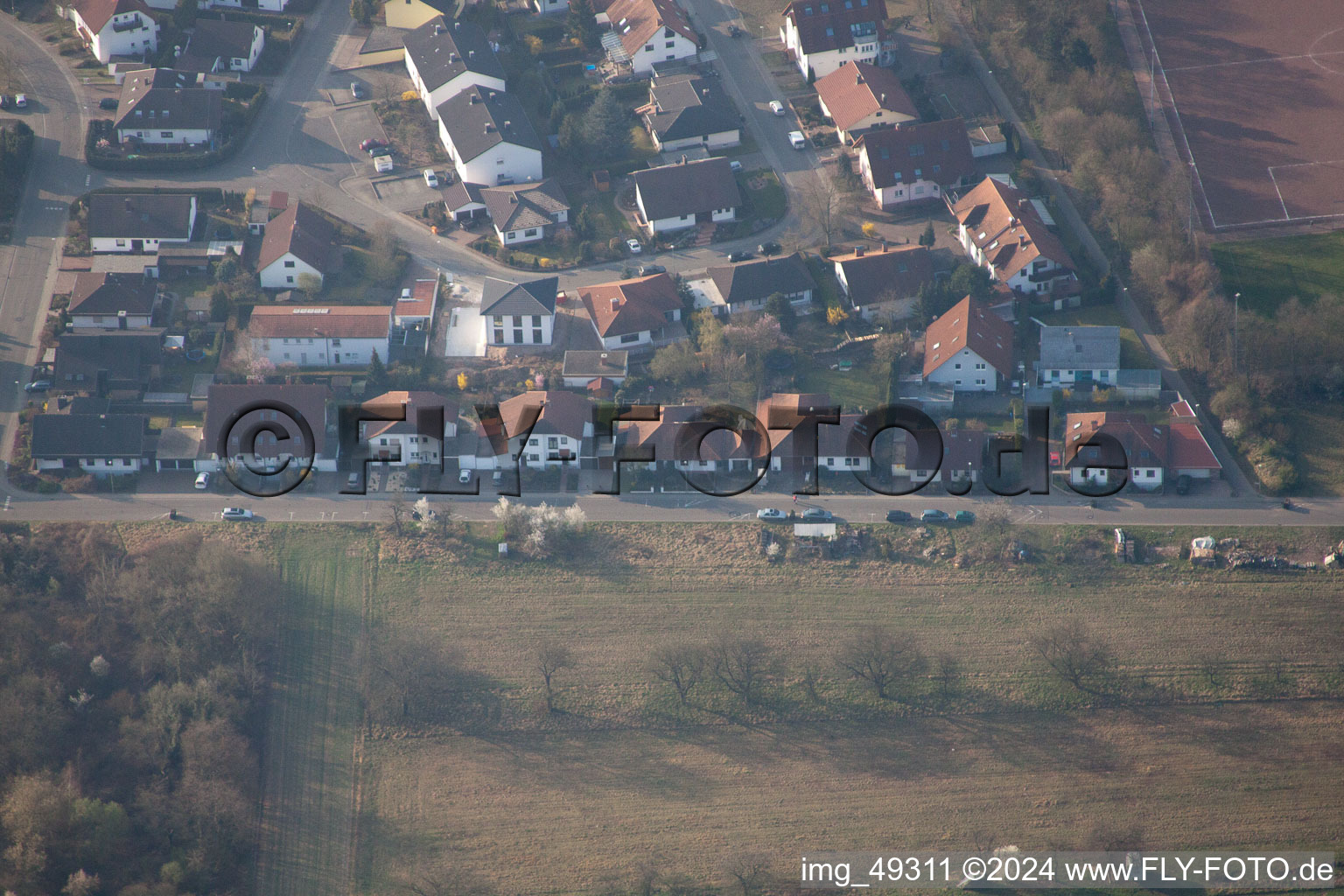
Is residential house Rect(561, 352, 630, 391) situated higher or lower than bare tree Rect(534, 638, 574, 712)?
higher

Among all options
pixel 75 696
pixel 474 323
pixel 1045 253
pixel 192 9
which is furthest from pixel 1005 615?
pixel 192 9

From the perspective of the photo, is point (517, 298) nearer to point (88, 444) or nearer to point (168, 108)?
point (88, 444)

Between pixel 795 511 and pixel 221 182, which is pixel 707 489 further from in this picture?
pixel 221 182

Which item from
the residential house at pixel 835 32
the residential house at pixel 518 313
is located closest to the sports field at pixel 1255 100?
the residential house at pixel 835 32

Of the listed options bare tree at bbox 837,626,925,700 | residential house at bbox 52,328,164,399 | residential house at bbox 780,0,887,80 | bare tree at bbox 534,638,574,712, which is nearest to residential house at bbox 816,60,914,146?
residential house at bbox 780,0,887,80

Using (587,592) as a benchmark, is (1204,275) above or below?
above

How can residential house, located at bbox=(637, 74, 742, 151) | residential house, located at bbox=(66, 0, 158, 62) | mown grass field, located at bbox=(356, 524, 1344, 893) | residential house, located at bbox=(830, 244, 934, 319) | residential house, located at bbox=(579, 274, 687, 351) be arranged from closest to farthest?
1. mown grass field, located at bbox=(356, 524, 1344, 893)
2. residential house, located at bbox=(579, 274, 687, 351)
3. residential house, located at bbox=(830, 244, 934, 319)
4. residential house, located at bbox=(637, 74, 742, 151)
5. residential house, located at bbox=(66, 0, 158, 62)

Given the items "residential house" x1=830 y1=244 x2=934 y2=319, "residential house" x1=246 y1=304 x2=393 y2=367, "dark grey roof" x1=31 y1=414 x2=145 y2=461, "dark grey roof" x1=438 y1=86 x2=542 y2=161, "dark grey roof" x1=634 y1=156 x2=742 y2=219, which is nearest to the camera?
"dark grey roof" x1=31 y1=414 x2=145 y2=461

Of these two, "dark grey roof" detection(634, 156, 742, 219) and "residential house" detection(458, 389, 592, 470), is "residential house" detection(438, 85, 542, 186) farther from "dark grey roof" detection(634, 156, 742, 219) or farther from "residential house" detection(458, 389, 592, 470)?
"residential house" detection(458, 389, 592, 470)
